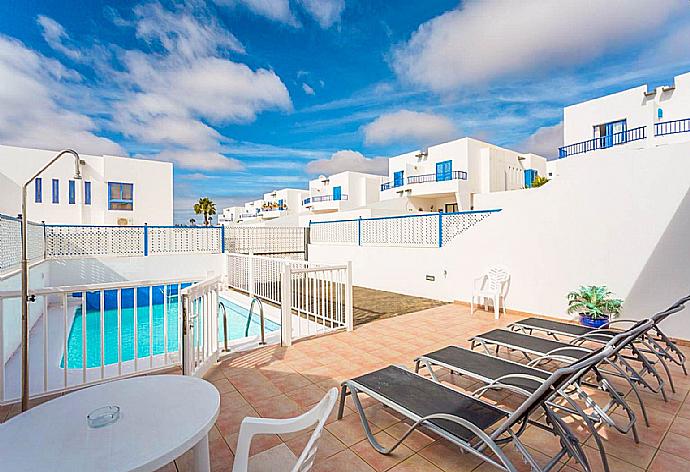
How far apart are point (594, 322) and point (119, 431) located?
20.2ft

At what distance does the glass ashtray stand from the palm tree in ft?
111

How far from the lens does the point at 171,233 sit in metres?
11.0

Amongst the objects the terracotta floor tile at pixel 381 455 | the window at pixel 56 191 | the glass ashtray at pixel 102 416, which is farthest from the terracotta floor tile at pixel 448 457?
the window at pixel 56 191

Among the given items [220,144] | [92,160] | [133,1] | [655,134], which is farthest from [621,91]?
[92,160]

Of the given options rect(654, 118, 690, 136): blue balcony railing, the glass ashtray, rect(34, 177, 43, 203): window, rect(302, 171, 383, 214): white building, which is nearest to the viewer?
the glass ashtray

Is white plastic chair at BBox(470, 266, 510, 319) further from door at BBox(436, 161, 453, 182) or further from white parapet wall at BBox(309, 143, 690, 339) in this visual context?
door at BBox(436, 161, 453, 182)

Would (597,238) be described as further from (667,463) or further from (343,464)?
(343,464)

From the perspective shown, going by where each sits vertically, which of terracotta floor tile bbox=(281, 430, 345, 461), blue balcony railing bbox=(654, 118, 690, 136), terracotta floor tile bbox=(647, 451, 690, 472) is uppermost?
blue balcony railing bbox=(654, 118, 690, 136)

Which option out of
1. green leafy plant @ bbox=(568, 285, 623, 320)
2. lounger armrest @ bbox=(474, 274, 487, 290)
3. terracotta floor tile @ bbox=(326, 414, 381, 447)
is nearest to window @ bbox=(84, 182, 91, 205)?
lounger armrest @ bbox=(474, 274, 487, 290)

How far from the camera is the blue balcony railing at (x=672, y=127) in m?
11.8

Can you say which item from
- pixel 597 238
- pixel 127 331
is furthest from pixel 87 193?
pixel 597 238

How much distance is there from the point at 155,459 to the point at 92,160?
1988cm

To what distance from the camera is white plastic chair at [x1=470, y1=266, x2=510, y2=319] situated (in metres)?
6.50

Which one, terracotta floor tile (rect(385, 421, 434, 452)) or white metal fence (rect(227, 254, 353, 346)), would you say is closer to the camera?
terracotta floor tile (rect(385, 421, 434, 452))
